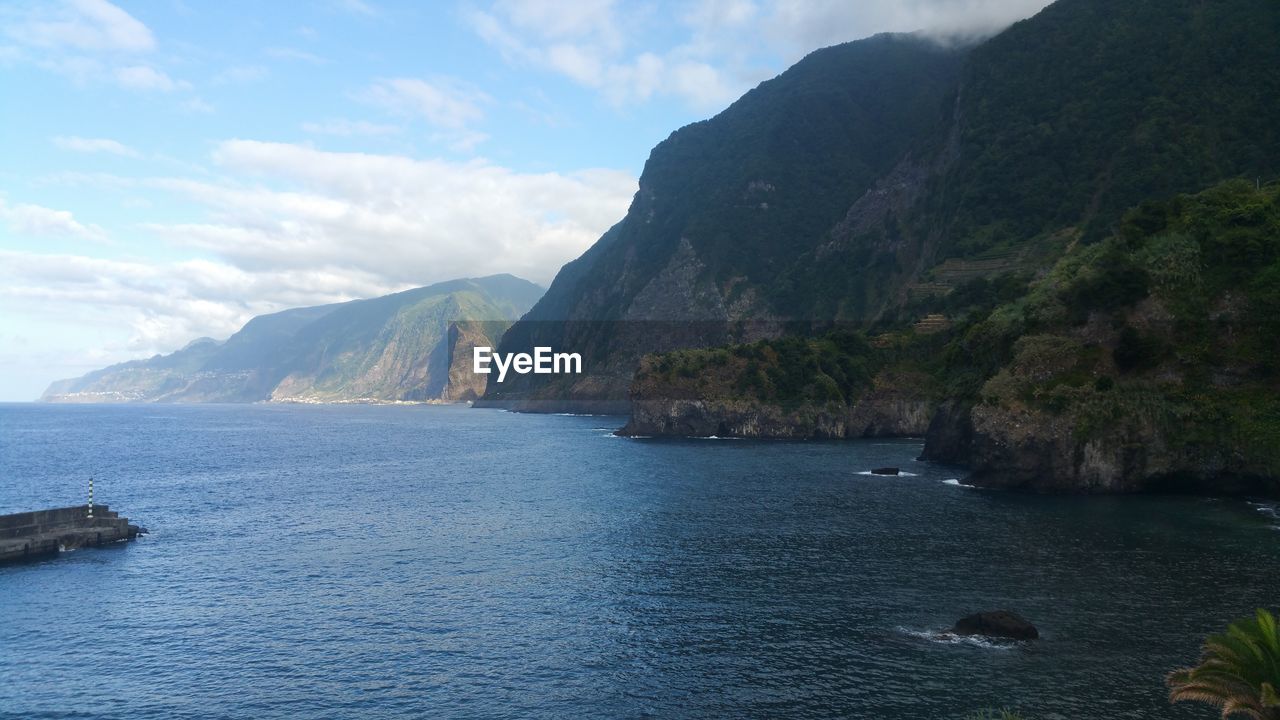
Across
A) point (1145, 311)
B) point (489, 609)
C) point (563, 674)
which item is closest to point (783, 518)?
point (489, 609)

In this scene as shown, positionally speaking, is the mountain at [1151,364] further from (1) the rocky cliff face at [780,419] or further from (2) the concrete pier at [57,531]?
(2) the concrete pier at [57,531]

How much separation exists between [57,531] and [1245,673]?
73254 millimetres

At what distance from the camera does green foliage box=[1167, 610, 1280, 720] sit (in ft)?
65.4

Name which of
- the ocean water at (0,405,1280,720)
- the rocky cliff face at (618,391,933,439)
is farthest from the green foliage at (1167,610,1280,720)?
the rocky cliff face at (618,391,933,439)

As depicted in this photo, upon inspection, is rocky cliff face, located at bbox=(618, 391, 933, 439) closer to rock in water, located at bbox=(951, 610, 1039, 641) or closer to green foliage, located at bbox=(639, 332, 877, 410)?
green foliage, located at bbox=(639, 332, 877, 410)

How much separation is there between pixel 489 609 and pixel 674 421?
128 m

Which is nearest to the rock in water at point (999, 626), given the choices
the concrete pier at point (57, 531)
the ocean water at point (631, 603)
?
the ocean water at point (631, 603)

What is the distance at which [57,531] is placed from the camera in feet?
197

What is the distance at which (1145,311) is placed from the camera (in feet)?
265

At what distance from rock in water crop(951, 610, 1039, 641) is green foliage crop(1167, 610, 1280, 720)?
43.8 ft

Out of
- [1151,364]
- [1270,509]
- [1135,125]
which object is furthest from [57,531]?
[1135,125]

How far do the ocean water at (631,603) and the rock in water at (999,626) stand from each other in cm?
90

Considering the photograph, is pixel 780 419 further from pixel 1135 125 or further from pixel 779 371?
pixel 1135 125

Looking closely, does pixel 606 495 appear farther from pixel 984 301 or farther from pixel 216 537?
pixel 984 301
